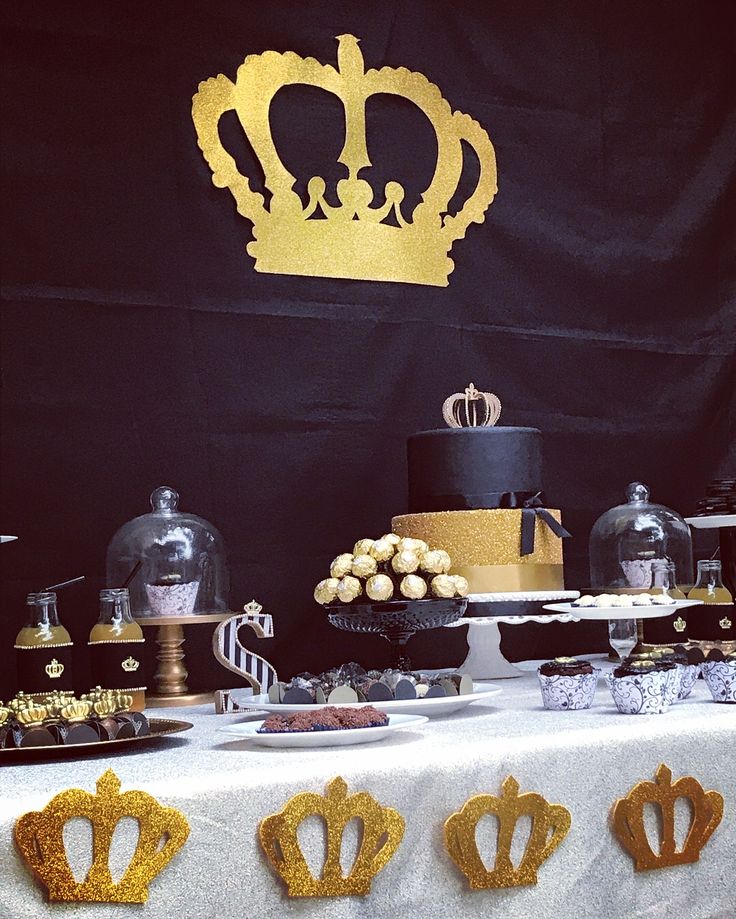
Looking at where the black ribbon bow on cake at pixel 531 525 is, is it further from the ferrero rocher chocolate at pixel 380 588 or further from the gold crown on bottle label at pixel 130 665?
the gold crown on bottle label at pixel 130 665

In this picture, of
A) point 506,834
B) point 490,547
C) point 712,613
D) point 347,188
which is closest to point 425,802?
point 506,834

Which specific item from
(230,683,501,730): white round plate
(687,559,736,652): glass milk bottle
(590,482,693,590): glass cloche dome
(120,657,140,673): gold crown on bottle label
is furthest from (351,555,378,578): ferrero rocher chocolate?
(590,482,693,590): glass cloche dome

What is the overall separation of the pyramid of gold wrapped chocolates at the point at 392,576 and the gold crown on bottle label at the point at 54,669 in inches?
15.5

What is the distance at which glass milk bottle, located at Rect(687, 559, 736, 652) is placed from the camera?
199 centimetres

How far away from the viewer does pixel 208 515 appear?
7.38 ft

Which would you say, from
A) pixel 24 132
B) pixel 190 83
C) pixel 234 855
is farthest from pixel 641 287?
pixel 234 855

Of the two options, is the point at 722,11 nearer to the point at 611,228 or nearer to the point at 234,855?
the point at 611,228

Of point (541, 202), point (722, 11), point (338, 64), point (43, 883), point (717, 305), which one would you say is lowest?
point (43, 883)

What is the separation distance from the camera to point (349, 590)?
1.74 meters

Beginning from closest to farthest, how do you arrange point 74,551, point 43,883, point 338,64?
point 43,883 → point 74,551 → point 338,64

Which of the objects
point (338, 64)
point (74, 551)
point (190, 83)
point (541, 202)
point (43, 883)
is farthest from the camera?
→ point (541, 202)

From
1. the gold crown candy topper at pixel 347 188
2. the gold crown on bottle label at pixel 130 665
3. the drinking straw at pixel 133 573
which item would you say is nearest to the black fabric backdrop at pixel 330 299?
the gold crown candy topper at pixel 347 188

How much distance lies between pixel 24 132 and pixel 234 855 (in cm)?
143

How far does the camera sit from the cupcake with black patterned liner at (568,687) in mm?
1578
